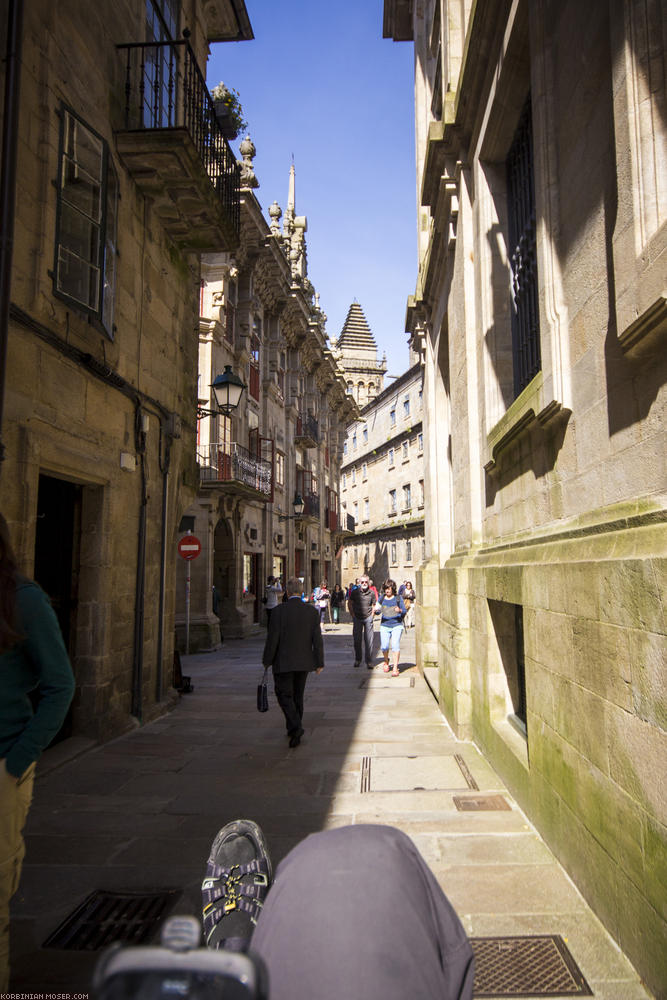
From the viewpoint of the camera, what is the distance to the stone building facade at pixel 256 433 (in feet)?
64.9

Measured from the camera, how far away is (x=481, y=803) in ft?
16.6

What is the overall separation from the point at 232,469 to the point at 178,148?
1337 cm

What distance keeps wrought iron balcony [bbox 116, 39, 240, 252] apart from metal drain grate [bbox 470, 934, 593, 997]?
7738 mm

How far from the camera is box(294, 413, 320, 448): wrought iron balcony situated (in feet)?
102

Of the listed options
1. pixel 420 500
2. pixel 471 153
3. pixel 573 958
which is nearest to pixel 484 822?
pixel 573 958

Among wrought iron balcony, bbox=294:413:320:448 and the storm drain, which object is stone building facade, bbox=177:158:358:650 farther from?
the storm drain

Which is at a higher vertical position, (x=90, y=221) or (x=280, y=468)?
(x=280, y=468)

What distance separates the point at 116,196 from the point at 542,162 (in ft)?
16.2

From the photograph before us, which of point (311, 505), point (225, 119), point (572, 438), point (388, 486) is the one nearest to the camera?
point (572, 438)

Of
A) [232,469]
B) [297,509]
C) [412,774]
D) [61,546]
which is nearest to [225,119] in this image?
[61,546]

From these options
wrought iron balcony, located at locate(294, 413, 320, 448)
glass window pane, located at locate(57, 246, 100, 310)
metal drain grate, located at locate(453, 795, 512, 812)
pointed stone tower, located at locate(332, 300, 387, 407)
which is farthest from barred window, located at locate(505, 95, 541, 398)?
pointed stone tower, located at locate(332, 300, 387, 407)

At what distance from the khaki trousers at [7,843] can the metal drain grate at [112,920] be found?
82 centimetres

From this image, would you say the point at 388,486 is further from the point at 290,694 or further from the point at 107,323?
the point at 107,323

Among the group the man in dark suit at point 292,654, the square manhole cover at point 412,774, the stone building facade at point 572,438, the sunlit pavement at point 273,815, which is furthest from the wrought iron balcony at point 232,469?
the square manhole cover at point 412,774
